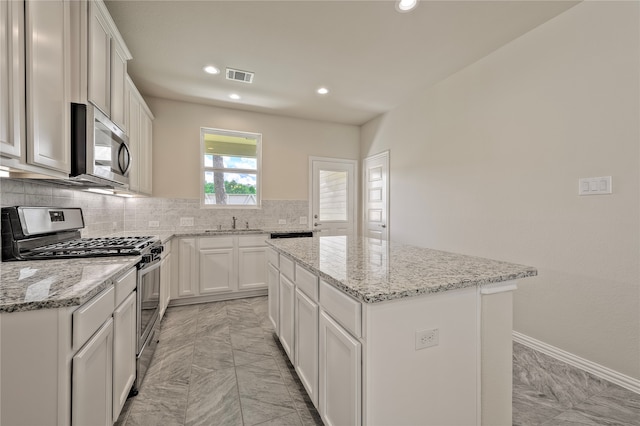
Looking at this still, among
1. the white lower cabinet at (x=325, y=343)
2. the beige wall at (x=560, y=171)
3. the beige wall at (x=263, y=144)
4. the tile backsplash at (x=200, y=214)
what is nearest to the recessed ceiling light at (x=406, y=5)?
the beige wall at (x=560, y=171)

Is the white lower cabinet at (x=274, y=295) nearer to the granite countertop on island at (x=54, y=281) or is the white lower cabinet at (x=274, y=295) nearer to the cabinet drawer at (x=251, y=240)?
the granite countertop on island at (x=54, y=281)

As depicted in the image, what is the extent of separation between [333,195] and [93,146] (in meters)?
3.64

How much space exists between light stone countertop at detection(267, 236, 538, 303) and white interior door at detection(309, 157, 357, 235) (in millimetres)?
2908

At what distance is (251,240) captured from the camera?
146 inches

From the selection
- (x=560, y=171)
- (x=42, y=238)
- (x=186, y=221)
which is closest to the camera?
(x=42, y=238)

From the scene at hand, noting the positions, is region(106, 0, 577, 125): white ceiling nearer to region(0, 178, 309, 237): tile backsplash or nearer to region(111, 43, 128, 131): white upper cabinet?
region(111, 43, 128, 131): white upper cabinet

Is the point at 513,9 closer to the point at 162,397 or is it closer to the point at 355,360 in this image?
the point at 355,360

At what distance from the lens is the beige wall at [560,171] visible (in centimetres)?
181

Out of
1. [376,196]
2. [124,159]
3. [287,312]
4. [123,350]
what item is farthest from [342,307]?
[376,196]

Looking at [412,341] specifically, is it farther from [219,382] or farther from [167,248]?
[167,248]

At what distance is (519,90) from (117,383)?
3597mm

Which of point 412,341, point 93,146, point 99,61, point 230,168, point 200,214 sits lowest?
point 412,341

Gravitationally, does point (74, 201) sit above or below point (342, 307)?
above

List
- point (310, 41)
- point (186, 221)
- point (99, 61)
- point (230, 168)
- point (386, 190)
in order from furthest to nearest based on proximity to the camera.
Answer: point (386, 190) → point (230, 168) → point (186, 221) → point (310, 41) → point (99, 61)
